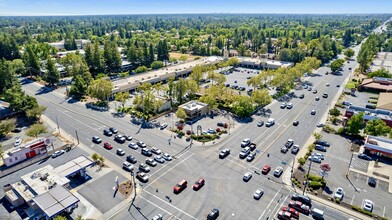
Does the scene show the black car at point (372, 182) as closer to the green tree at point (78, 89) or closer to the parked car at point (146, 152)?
the parked car at point (146, 152)

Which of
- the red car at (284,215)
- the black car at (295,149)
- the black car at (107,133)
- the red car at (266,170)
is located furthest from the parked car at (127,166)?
→ the black car at (295,149)

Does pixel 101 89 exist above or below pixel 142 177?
above

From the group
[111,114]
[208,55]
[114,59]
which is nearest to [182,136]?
[111,114]

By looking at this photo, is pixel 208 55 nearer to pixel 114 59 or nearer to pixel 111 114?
pixel 114 59

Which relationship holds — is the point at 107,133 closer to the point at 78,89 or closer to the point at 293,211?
the point at 78,89

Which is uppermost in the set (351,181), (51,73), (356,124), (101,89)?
(51,73)

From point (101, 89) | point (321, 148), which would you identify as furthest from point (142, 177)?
point (101, 89)

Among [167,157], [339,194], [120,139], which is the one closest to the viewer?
[339,194]

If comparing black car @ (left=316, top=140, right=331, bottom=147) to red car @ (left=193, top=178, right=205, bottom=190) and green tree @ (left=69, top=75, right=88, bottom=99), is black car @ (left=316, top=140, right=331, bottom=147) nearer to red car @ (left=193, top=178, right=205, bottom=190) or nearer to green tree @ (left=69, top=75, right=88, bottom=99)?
red car @ (left=193, top=178, right=205, bottom=190)
